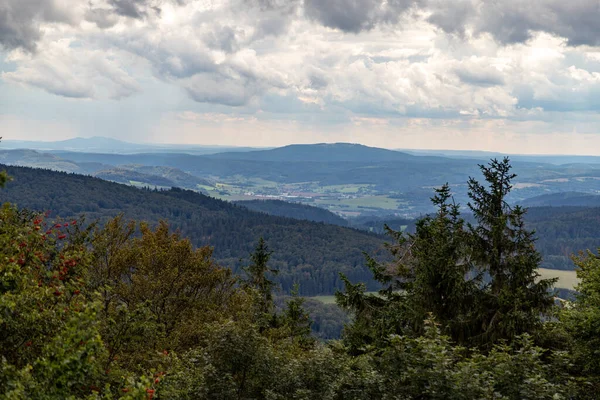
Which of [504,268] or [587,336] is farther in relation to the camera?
[504,268]

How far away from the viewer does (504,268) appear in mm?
21391

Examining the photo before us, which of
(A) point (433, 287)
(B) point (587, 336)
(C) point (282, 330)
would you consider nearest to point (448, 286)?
(A) point (433, 287)

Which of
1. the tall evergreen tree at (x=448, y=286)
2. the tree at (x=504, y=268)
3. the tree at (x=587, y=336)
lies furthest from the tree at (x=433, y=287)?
the tree at (x=587, y=336)

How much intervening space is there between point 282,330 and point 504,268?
42.0 feet

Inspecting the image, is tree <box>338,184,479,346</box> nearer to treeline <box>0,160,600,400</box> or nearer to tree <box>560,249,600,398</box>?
treeline <box>0,160,600,400</box>

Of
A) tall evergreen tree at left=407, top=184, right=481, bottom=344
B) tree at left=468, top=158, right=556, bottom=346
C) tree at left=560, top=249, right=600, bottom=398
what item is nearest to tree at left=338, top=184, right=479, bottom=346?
tall evergreen tree at left=407, top=184, right=481, bottom=344

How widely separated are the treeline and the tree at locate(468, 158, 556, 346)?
63 millimetres

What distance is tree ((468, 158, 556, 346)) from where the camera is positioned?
2009 cm

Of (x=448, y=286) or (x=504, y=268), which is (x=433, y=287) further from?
(x=504, y=268)

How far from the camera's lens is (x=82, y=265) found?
12789mm

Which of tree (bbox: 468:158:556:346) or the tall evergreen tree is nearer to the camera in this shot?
tree (bbox: 468:158:556:346)

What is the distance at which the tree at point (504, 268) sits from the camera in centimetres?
2009

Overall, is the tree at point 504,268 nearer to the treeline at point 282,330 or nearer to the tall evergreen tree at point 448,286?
the treeline at point 282,330

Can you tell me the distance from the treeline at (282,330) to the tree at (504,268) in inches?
2.5
